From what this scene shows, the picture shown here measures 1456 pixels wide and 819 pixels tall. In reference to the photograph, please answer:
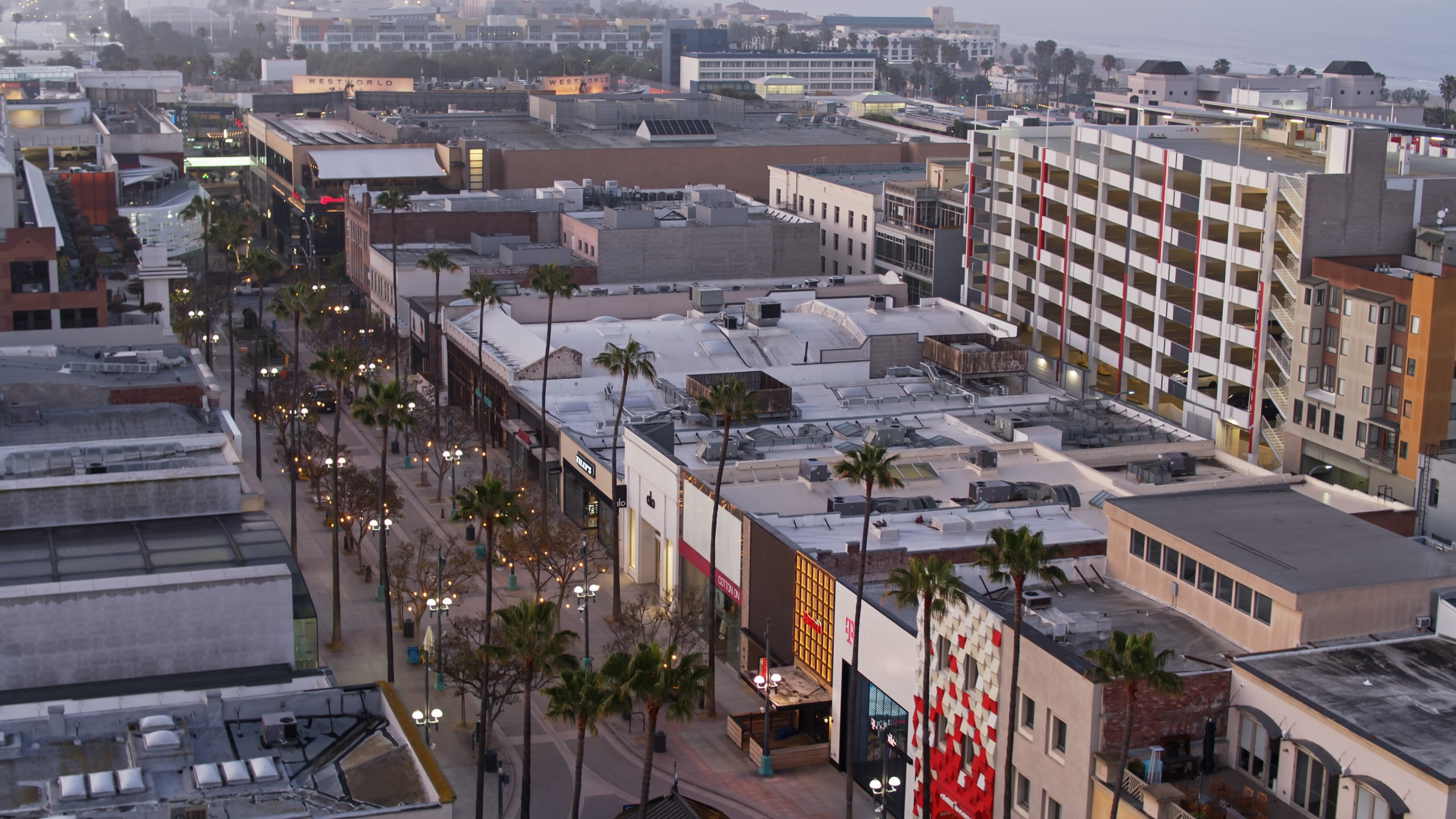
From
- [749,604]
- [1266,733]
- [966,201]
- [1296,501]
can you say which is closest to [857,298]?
[966,201]

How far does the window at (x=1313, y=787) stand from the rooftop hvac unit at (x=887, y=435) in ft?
119

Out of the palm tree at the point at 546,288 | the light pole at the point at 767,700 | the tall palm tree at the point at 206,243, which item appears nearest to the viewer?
the light pole at the point at 767,700

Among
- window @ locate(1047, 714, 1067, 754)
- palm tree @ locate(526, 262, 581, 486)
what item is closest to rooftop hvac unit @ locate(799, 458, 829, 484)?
palm tree @ locate(526, 262, 581, 486)

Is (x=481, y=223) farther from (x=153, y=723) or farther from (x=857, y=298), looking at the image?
(x=153, y=723)

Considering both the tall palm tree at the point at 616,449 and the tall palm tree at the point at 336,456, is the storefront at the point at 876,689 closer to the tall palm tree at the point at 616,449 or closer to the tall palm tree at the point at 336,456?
the tall palm tree at the point at 616,449

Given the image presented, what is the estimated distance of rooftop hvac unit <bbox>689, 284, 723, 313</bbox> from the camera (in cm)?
11812

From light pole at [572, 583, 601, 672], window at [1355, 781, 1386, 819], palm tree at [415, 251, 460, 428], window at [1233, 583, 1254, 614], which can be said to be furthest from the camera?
palm tree at [415, 251, 460, 428]

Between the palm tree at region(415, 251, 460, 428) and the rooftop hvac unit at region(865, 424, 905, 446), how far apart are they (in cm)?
4031

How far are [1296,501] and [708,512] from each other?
995 inches

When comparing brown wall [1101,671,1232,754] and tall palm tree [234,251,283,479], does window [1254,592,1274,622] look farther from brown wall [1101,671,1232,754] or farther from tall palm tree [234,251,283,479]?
tall palm tree [234,251,283,479]

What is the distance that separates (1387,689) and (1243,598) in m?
6.11

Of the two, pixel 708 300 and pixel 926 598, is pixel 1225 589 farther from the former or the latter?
pixel 708 300

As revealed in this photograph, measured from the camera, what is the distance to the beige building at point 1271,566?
53.0 m

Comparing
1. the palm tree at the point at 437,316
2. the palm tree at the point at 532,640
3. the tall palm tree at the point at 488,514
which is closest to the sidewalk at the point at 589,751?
A: the tall palm tree at the point at 488,514
